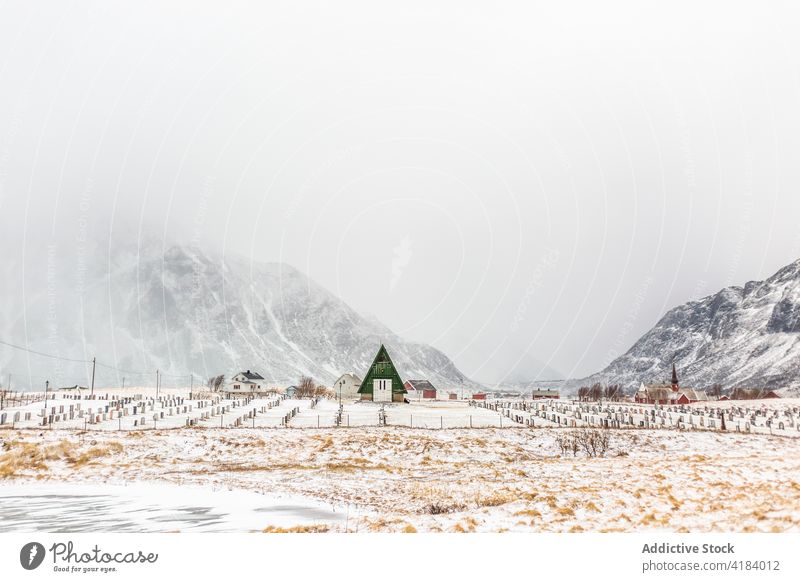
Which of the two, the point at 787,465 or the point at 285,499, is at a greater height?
the point at 787,465

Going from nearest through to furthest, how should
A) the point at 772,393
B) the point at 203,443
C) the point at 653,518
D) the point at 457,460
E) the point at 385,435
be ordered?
the point at 653,518 < the point at 457,460 < the point at 203,443 < the point at 385,435 < the point at 772,393

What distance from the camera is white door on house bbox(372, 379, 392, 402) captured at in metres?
70.7

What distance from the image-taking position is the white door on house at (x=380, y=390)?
232ft

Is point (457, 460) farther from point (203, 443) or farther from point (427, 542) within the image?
point (427, 542)

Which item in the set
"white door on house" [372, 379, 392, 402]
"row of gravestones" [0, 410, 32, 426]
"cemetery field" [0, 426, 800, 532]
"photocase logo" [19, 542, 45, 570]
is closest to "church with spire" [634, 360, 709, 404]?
"white door on house" [372, 379, 392, 402]

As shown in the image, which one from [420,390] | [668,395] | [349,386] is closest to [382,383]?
A: [349,386]

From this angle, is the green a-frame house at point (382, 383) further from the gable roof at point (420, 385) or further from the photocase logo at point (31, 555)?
the photocase logo at point (31, 555)

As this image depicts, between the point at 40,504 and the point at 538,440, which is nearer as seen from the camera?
the point at 40,504

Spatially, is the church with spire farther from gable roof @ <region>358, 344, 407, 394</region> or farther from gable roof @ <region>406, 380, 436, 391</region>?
gable roof @ <region>358, 344, 407, 394</region>

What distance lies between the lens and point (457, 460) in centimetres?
2827

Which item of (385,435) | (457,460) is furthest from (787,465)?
(385,435)

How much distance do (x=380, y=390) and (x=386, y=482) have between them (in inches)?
1905

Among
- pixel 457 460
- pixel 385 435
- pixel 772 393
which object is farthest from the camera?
pixel 772 393

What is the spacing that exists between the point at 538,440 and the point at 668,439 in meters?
8.10
